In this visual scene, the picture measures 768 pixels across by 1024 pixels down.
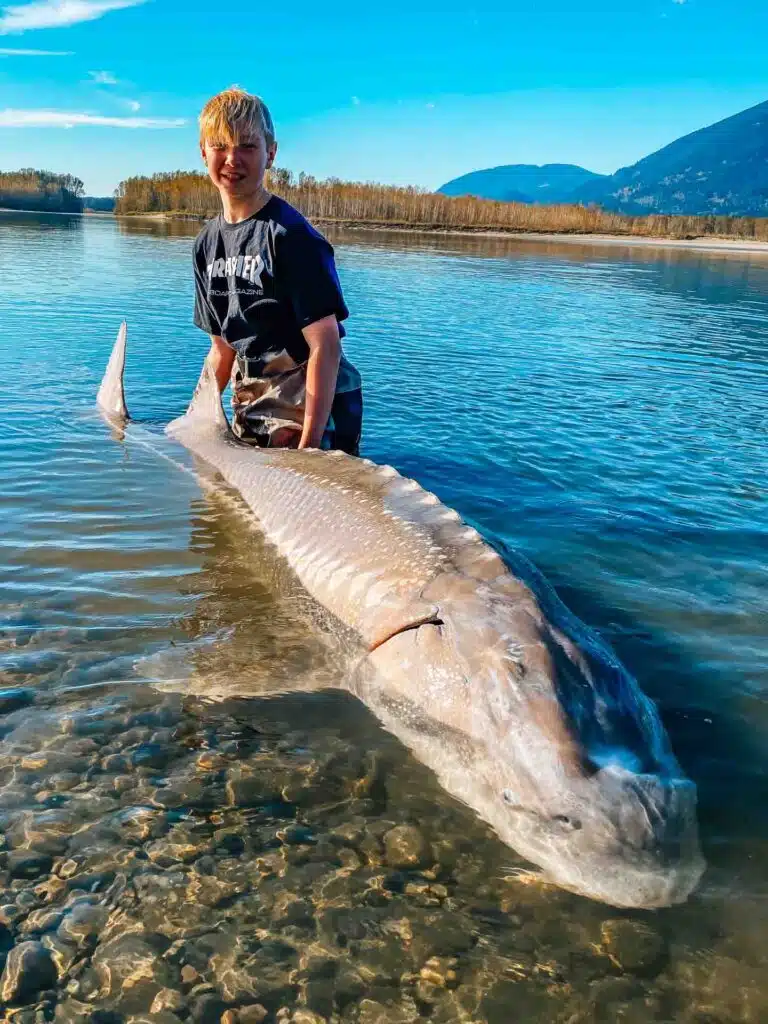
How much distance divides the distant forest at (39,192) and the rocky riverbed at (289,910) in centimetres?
15263

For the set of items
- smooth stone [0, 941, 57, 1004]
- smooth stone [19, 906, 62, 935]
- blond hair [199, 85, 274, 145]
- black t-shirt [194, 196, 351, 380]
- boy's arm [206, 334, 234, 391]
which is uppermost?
blond hair [199, 85, 274, 145]

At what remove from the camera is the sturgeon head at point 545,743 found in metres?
2.52

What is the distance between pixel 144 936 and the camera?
7.62 ft

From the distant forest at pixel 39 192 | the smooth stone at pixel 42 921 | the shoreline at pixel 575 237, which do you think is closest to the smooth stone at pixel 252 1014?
the smooth stone at pixel 42 921

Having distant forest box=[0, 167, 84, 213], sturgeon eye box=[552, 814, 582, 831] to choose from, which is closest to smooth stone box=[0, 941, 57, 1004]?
sturgeon eye box=[552, 814, 582, 831]

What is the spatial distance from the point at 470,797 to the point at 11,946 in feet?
4.98

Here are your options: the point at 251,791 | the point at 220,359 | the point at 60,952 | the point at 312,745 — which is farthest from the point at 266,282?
the point at 60,952

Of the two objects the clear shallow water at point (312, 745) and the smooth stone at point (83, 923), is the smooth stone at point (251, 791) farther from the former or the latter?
the smooth stone at point (83, 923)

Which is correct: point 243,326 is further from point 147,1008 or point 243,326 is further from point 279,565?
point 147,1008

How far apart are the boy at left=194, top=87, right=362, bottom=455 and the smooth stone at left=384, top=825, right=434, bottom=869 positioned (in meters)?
3.04

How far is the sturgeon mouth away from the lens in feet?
10.7

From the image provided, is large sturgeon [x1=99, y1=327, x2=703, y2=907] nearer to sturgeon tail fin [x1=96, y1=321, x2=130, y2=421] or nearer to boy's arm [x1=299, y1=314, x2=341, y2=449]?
boy's arm [x1=299, y1=314, x2=341, y2=449]

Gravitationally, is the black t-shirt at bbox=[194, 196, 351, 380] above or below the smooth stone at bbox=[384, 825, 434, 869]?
above

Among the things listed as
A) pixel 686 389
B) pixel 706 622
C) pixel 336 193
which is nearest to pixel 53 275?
pixel 686 389
